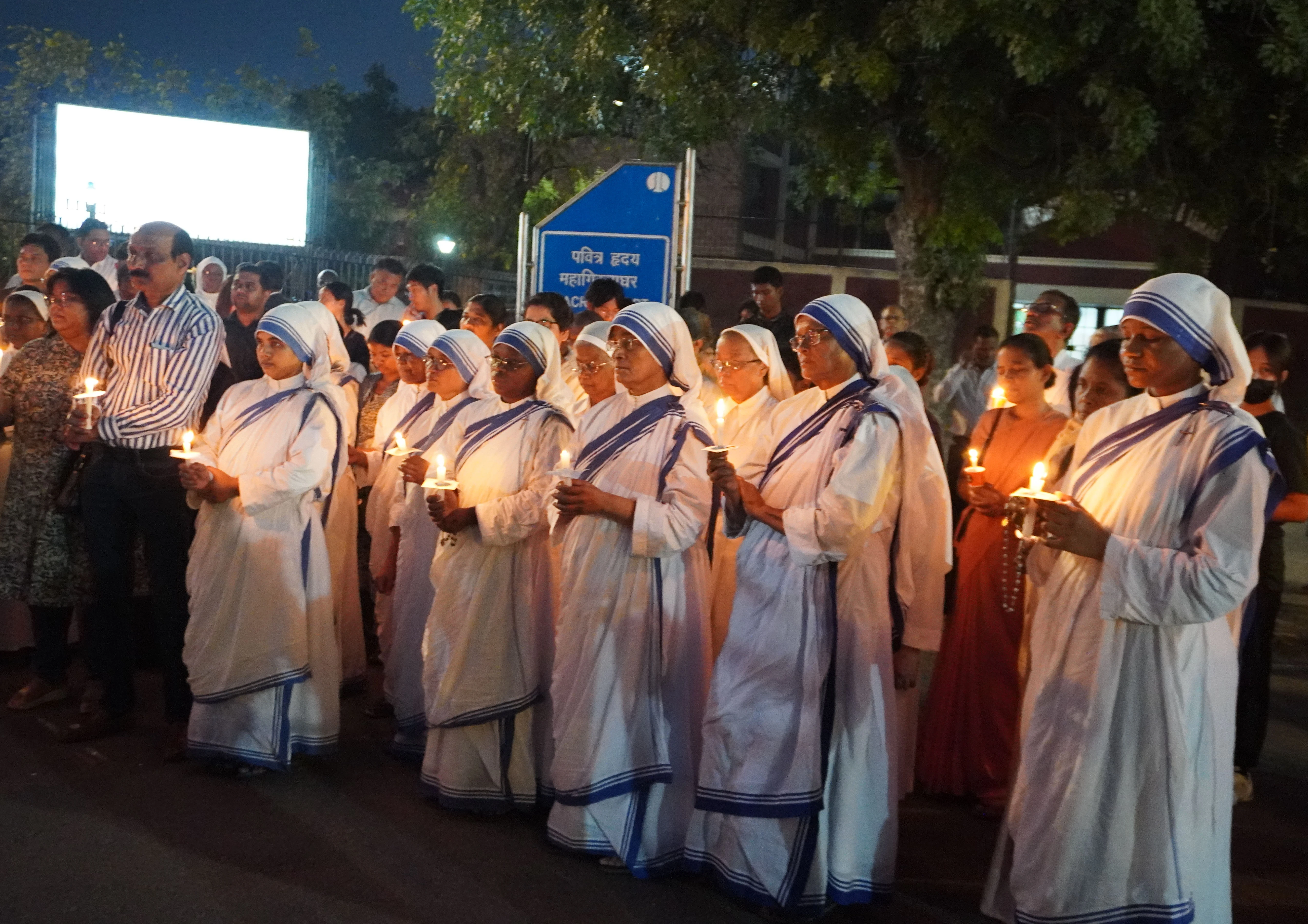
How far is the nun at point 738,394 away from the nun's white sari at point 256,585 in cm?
182

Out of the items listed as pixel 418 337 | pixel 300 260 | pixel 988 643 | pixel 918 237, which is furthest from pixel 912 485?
pixel 300 260

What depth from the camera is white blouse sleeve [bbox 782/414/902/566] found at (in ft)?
14.7

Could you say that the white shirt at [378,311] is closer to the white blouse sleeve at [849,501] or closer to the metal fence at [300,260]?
the metal fence at [300,260]

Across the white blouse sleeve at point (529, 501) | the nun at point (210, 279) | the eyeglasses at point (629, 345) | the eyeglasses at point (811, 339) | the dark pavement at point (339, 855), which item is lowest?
the dark pavement at point (339, 855)

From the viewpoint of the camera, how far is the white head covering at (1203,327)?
3953 mm

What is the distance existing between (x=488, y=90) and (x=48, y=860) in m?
10.8

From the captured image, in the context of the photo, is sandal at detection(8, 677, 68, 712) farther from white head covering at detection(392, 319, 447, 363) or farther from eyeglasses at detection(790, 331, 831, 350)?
eyeglasses at detection(790, 331, 831, 350)

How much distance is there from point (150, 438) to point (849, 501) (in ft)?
11.0

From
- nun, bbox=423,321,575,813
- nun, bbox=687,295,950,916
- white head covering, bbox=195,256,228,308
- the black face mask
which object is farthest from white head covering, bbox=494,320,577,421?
white head covering, bbox=195,256,228,308

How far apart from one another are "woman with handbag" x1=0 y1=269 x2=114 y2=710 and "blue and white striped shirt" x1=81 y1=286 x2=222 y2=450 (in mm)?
447

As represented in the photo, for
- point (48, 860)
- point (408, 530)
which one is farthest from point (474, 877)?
point (408, 530)

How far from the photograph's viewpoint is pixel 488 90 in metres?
14.2

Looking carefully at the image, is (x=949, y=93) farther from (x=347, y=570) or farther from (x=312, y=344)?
(x=312, y=344)

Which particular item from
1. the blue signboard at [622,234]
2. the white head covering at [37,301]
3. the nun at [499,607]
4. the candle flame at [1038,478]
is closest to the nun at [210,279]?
the blue signboard at [622,234]
